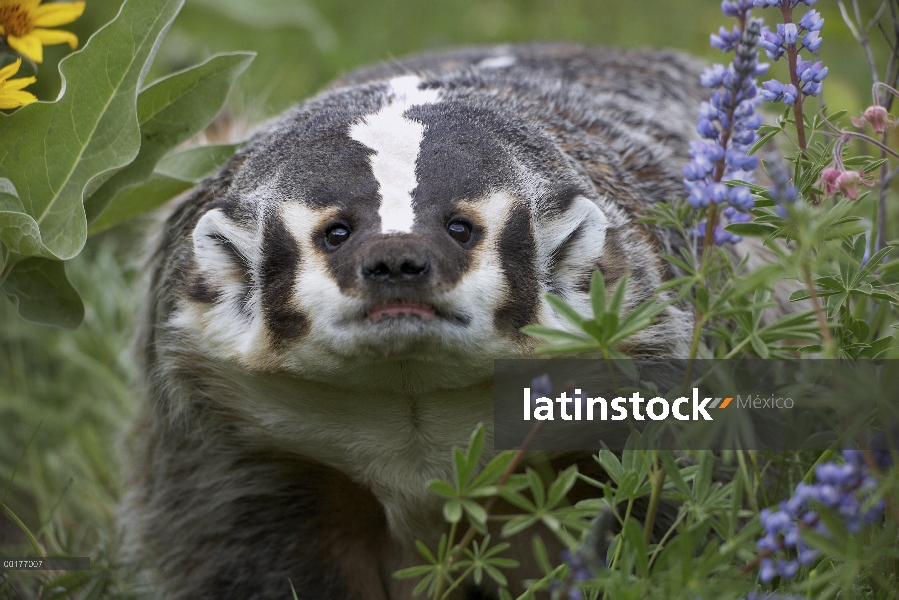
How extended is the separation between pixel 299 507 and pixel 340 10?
396 cm

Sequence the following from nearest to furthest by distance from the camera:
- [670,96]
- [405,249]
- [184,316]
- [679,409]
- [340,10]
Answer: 1. [405,249]
2. [679,409]
3. [184,316]
4. [670,96]
5. [340,10]

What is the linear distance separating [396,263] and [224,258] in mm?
546

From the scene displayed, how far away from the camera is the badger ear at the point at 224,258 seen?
199 cm

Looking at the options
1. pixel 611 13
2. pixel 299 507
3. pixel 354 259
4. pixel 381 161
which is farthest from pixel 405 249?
pixel 611 13

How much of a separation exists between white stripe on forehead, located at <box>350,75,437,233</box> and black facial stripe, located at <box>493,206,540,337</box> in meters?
0.19

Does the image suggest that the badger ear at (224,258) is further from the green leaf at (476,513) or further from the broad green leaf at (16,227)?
the green leaf at (476,513)

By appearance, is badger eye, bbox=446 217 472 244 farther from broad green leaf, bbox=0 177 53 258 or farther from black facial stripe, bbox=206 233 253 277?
broad green leaf, bbox=0 177 53 258

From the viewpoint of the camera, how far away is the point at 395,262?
1.62 meters

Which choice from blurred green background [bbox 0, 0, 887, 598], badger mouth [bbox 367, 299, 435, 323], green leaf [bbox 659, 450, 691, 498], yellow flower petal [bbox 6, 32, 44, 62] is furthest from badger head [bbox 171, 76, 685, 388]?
blurred green background [bbox 0, 0, 887, 598]

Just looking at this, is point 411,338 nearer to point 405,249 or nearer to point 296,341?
point 405,249

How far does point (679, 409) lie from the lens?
1.81 m

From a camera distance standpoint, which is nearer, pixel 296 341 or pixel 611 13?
pixel 296 341

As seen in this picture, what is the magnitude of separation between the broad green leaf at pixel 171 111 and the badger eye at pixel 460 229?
0.90 metres

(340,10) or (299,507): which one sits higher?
(340,10)
